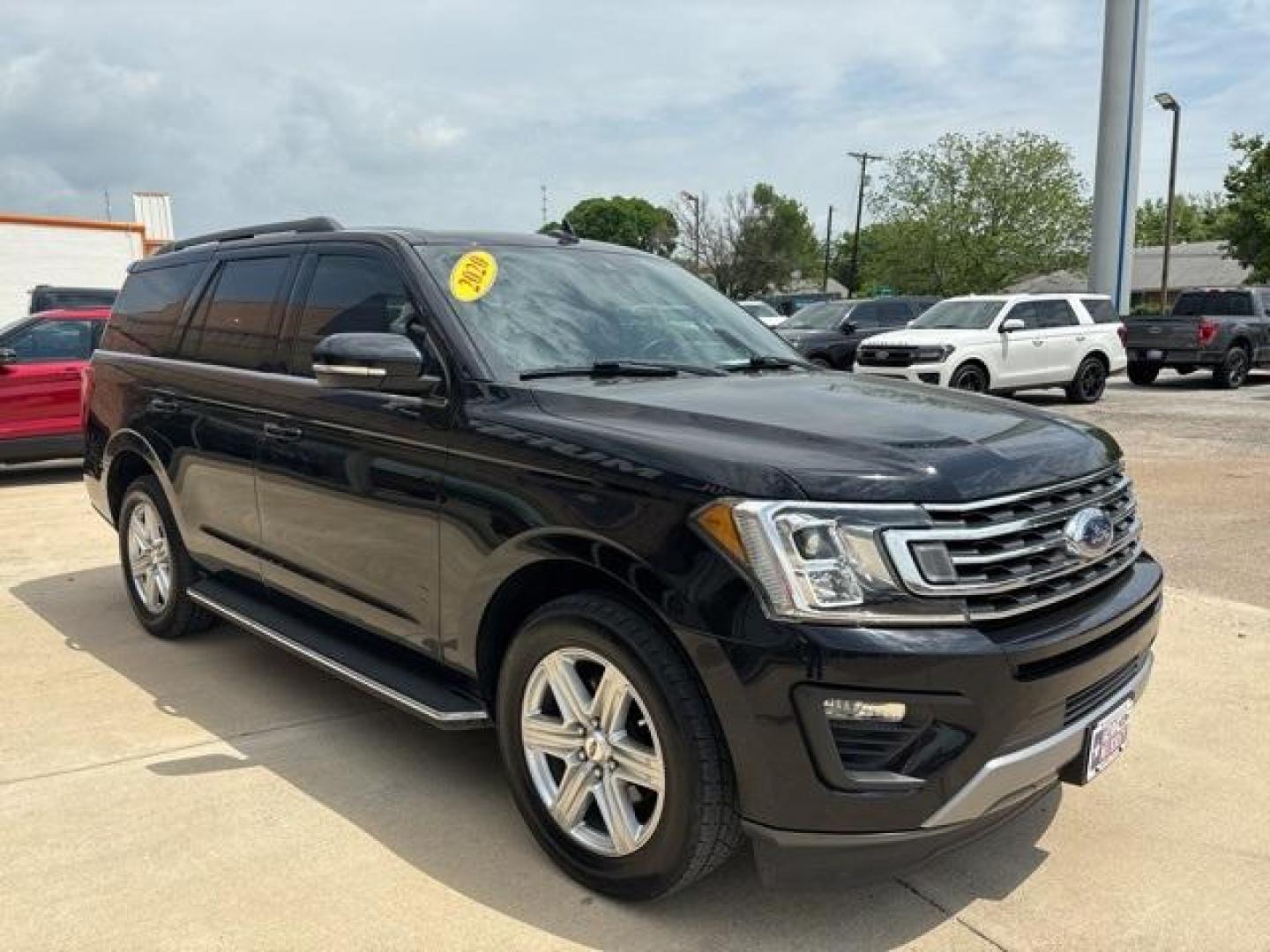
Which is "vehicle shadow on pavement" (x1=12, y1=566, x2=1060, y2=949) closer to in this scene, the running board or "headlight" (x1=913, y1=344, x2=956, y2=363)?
the running board

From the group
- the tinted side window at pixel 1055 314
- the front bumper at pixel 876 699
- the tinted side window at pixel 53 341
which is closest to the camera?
the front bumper at pixel 876 699

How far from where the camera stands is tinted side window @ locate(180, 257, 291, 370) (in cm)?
429

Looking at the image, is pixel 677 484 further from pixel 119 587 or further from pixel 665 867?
pixel 119 587

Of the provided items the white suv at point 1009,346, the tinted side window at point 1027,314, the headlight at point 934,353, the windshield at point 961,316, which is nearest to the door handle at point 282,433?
the white suv at point 1009,346

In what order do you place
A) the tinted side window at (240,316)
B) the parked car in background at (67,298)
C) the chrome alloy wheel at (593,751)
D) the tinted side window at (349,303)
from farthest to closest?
the parked car in background at (67,298), the tinted side window at (240,316), the tinted side window at (349,303), the chrome alloy wheel at (593,751)

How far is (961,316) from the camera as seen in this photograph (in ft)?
55.6

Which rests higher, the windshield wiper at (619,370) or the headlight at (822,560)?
the windshield wiper at (619,370)

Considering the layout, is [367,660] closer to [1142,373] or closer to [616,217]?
[1142,373]

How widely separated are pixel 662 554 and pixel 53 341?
980 centimetres

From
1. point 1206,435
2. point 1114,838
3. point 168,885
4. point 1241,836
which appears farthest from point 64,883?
point 1206,435

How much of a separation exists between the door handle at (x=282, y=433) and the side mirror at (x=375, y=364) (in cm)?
59

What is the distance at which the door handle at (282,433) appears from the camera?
3926 millimetres

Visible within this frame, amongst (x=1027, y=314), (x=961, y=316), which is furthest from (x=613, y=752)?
(x=1027, y=314)

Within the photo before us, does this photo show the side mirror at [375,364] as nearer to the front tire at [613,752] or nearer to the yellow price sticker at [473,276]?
the yellow price sticker at [473,276]
